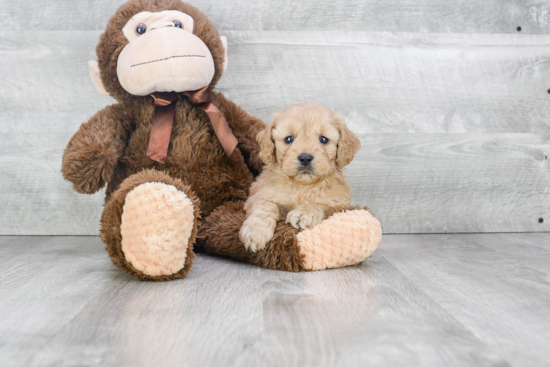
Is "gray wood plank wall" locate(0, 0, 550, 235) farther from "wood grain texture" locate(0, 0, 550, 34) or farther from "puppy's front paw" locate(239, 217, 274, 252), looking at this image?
"puppy's front paw" locate(239, 217, 274, 252)

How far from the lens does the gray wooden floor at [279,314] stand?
2.43 ft

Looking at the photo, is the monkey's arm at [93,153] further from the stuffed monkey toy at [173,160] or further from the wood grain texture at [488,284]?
the wood grain texture at [488,284]

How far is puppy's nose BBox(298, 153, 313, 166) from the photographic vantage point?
125 centimetres

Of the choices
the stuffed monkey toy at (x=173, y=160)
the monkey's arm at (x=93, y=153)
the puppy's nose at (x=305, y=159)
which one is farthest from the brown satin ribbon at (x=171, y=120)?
the puppy's nose at (x=305, y=159)

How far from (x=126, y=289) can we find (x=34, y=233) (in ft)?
3.22

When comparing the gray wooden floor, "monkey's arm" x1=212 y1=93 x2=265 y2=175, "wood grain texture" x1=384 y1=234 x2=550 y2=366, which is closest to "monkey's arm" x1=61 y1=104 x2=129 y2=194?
the gray wooden floor

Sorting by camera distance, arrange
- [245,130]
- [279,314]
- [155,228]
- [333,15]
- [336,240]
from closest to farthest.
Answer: [279,314] < [155,228] < [336,240] < [245,130] < [333,15]

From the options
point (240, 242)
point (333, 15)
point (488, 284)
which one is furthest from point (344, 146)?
point (333, 15)

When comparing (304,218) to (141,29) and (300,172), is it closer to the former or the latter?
(300,172)

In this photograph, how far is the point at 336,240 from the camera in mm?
1233

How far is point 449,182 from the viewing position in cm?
193

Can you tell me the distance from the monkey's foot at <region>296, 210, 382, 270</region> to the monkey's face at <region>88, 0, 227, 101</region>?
0.58 m

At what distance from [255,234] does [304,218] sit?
0.14 metres

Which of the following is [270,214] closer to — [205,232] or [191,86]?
[205,232]
